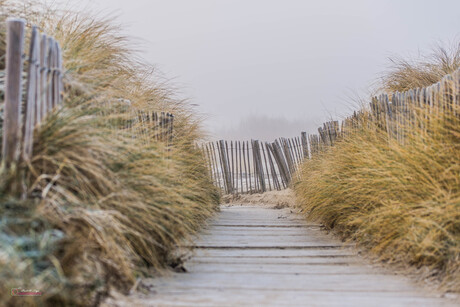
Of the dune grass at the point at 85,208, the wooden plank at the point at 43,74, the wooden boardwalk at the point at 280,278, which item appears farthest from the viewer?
the wooden plank at the point at 43,74

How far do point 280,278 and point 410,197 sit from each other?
112cm

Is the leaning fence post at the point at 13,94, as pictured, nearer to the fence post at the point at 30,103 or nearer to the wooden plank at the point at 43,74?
the fence post at the point at 30,103

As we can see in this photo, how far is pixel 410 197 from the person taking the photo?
311cm

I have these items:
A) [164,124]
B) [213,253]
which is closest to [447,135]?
[213,253]

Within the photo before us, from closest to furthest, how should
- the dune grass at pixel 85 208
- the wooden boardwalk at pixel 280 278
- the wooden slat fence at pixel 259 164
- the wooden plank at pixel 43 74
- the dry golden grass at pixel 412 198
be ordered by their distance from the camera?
the dune grass at pixel 85 208 < the wooden boardwalk at pixel 280 278 < the wooden plank at pixel 43 74 < the dry golden grass at pixel 412 198 < the wooden slat fence at pixel 259 164

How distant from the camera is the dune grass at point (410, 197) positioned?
273cm

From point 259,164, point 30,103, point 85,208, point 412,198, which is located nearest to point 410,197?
point 412,198

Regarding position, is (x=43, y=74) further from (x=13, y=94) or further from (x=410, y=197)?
(x=410, y=197)

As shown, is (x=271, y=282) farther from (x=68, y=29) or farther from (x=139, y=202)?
(x=68, y=29)

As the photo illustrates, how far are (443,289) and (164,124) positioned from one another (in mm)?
2872

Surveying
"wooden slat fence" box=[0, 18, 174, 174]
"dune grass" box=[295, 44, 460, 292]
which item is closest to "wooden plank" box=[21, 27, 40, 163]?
"wooden slat fence" box=[0, 18, 174, 174]

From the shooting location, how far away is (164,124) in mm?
4438

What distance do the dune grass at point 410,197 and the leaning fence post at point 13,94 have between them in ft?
7.67

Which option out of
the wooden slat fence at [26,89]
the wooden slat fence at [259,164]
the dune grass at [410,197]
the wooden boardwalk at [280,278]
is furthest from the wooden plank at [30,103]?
the wooden slat fence at [259,164]
